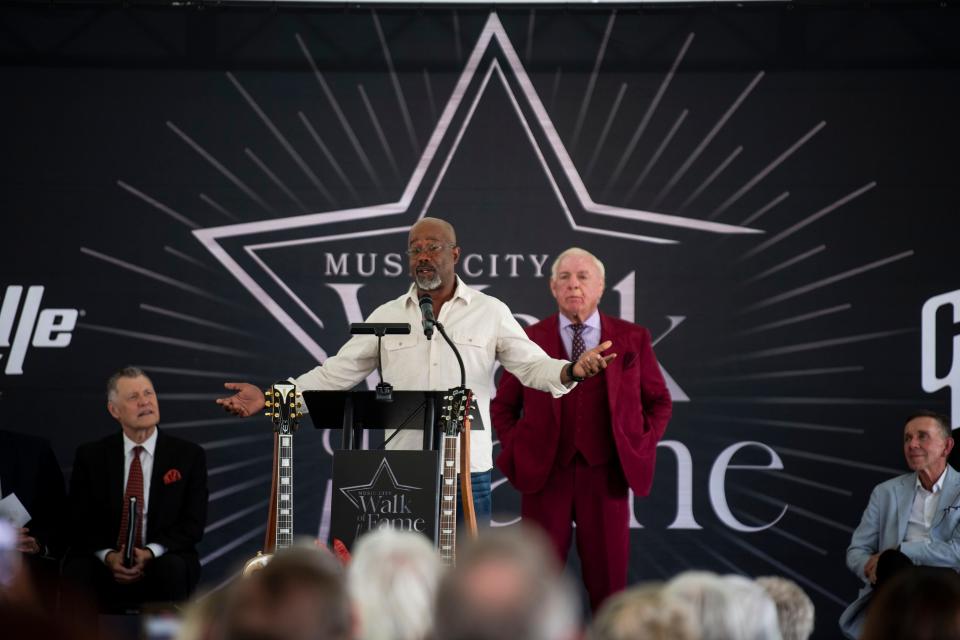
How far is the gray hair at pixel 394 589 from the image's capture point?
71.8 inches

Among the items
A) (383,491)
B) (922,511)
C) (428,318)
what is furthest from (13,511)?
(922,511)

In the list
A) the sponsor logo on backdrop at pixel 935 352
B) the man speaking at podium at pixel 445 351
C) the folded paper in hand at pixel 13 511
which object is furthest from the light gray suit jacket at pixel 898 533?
the folded paper in hand at pixel 13 511

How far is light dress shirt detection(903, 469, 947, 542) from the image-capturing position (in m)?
5.32

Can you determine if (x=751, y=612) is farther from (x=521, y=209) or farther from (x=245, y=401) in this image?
(x=521, y=209)

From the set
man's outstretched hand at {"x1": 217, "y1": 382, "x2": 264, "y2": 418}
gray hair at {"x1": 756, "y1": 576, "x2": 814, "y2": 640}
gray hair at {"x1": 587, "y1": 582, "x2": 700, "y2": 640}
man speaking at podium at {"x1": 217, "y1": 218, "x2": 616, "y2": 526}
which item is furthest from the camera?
man speaking at podium at {"x1": 217, "y1": 218, "x2": 616, "y2": 526}

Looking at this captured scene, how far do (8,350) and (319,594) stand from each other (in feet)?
18.3

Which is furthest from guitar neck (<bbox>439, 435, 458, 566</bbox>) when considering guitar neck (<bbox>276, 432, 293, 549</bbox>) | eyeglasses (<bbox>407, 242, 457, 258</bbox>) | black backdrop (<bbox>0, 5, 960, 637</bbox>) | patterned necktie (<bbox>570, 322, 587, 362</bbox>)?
black backdrop (<bbox>0, 5, 960, 637</bbox>)

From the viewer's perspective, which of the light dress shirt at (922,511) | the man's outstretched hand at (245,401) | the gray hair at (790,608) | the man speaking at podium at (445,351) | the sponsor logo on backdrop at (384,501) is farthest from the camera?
the light dress shirt at (922,511)

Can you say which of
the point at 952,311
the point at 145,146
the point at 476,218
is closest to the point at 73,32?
the point at 145,146

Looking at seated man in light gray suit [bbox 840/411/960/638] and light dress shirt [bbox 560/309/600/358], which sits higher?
light dress shirt [bbox 560/309/600/358]

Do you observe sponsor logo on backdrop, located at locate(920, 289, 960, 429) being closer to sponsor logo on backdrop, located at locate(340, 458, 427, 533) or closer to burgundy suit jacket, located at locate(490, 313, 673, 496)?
burgundy suit jacket, located at locate(490, 313, 673, 496)

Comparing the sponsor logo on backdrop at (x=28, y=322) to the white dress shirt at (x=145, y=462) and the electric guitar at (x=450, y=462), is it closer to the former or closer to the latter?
the white dress shirt at (x=145, y=462)

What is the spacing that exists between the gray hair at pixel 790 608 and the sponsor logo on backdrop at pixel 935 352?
4324 millimetres

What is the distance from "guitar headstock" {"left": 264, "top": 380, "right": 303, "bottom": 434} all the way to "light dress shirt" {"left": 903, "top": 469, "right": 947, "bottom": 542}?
2823 millimetres
